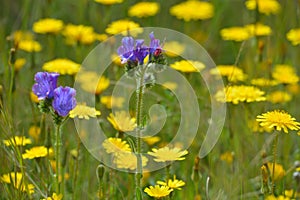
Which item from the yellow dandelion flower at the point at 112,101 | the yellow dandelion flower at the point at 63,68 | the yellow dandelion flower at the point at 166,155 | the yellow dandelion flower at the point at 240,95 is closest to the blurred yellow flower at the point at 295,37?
the yellow dandelion flower at the point at 240,95

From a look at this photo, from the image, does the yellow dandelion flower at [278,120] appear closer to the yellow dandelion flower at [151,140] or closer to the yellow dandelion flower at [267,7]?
the yellow dandelion flower at [151,140]

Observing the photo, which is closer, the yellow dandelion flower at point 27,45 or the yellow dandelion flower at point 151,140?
the yellow dandelion flower at point 151,140

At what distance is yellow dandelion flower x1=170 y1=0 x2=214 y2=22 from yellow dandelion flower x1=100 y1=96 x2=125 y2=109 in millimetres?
555

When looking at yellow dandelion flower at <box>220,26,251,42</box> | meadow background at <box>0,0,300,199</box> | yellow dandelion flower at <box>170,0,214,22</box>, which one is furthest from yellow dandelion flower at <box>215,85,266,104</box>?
yellow dandelion flower at <box>170,0,214,22</box>

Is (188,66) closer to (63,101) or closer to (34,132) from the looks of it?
(34,132)

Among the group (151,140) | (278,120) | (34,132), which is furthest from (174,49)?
(278,120)

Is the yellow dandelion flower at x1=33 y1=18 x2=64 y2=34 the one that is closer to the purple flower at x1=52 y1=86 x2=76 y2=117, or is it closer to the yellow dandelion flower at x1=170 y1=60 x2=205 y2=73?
the yellow dandelion flower at x1=170 y1=60 x2=205 y2=73

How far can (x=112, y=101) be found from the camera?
1886 mm

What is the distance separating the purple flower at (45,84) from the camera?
129 cm

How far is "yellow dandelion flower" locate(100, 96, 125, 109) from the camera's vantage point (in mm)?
1895

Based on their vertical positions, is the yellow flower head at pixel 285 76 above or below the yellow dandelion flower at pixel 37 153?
above

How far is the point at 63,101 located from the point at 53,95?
0.13ft

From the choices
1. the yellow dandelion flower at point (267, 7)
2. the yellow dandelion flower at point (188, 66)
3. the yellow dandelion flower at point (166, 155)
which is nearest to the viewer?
the yellow dandelion flower at point (166, 155)

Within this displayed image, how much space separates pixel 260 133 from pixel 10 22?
5.64 ft
